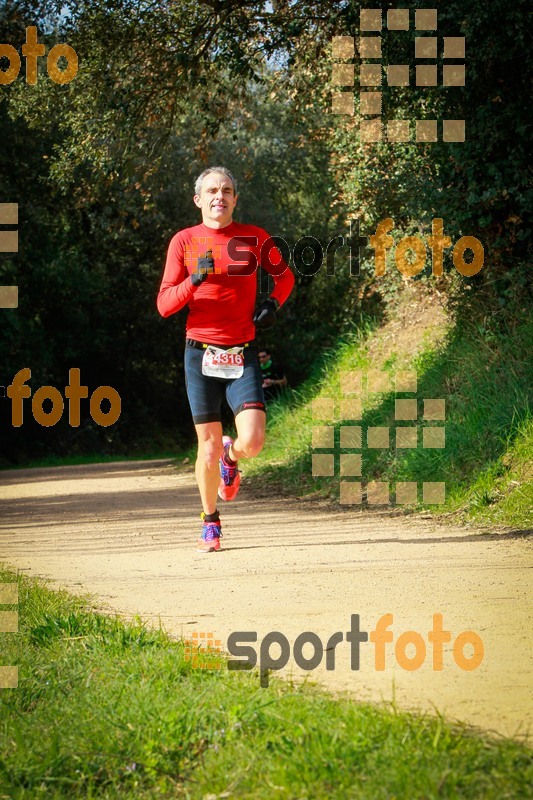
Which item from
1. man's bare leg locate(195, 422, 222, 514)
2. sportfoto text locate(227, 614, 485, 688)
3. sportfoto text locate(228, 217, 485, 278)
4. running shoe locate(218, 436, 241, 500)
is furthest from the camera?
sportfoto text locate(228, 217, 485, 278)

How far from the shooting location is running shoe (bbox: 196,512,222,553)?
679 cm

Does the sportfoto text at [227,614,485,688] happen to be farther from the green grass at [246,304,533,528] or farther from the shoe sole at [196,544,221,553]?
the green grass at [246,304,533,528]

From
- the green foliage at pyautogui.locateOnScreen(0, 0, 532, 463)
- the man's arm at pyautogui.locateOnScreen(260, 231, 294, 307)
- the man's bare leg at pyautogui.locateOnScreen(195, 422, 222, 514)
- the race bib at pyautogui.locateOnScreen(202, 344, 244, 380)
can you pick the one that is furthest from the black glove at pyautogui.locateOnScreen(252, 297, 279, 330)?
the green foliage at pyautogui.locateOnScreen(0, 0, 532, 463)

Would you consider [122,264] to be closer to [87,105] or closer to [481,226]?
[87,105]

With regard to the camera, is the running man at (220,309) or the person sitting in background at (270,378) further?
the person sitting in background at (270,378)

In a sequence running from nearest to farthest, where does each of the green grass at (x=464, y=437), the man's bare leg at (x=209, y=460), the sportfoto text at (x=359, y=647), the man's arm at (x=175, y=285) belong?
the sportfoto text at (x=359, y=647), the man's arm at (x=175, y=285), the man's bare leg at (x=209, y=460), the green grass at (x=464, y=437)

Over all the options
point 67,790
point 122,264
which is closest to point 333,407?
point 67,790

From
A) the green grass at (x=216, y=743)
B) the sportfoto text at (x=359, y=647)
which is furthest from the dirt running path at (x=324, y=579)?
the green grass at (x=216, y=743)

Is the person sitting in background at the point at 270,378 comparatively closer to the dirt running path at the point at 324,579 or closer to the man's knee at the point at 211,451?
the dirt running path at the point at 324,579

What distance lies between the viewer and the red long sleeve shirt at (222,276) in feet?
21.9

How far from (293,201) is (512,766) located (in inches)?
926

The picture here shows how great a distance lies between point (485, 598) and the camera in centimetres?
482

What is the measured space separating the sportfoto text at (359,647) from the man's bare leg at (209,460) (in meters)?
2.79

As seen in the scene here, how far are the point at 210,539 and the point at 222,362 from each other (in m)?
1.16
